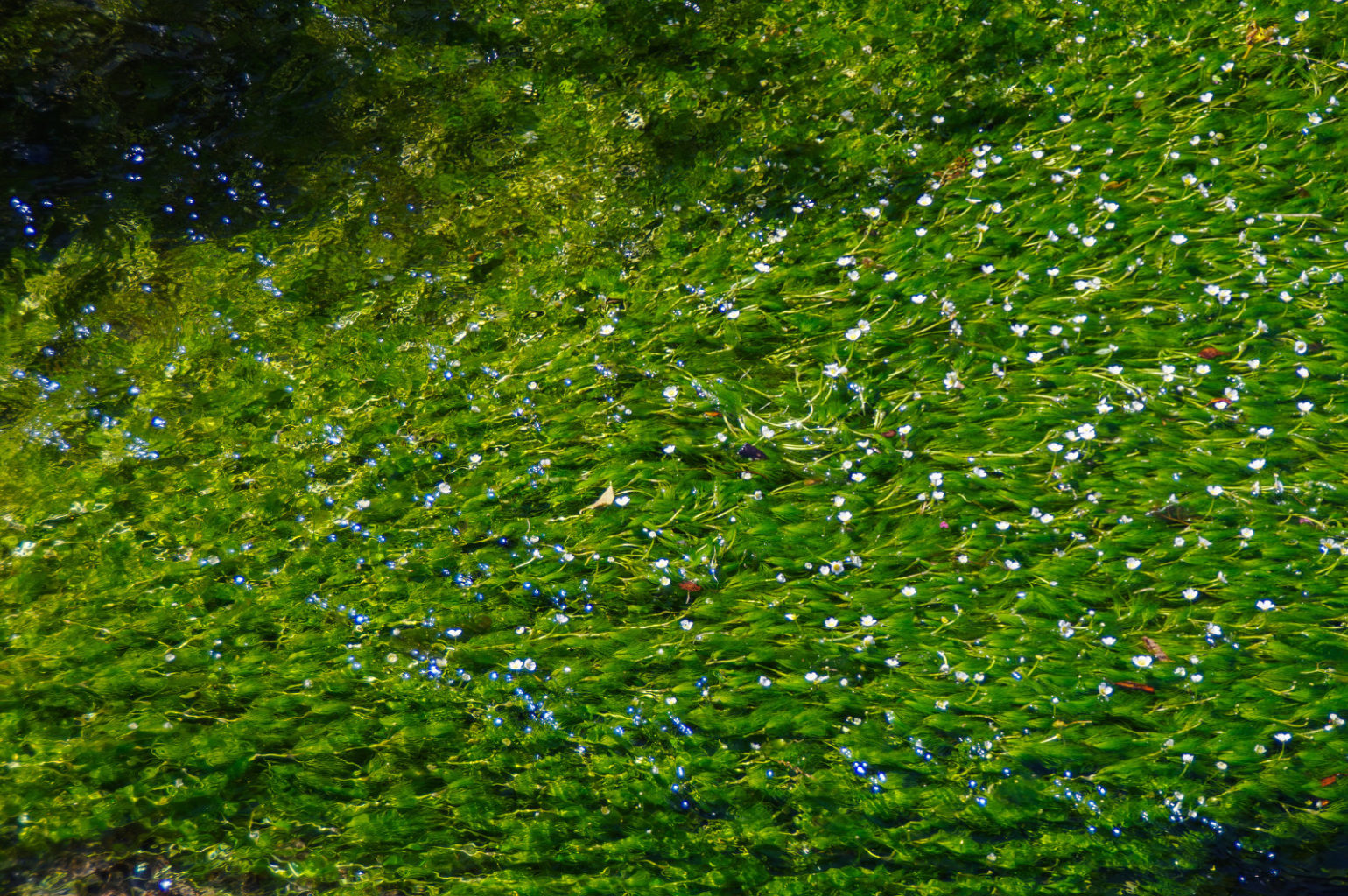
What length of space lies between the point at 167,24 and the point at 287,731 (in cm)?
313

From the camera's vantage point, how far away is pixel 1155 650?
283cm

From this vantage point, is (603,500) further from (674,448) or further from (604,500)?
(674,448)

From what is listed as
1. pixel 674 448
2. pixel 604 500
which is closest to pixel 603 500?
pixel 604 500

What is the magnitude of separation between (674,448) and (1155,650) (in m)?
1.82

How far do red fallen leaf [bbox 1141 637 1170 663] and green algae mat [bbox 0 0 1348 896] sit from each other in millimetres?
45

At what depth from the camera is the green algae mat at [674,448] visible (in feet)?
9.11

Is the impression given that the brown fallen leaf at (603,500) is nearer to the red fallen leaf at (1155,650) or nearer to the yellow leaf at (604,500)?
the yellow leaf at (604,500)

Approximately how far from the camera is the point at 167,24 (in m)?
3.71

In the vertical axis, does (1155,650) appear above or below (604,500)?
below

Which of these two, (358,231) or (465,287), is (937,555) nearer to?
(465,287)

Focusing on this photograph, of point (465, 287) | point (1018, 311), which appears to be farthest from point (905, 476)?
point (465, 287)

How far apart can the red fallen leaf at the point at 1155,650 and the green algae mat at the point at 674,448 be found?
45mm

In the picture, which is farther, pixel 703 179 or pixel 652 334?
pixel 703 179

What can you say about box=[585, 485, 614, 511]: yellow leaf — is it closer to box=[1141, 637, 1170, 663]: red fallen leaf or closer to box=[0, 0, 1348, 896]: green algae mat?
box=[0, 0, 1348, 896]: green algae mat
